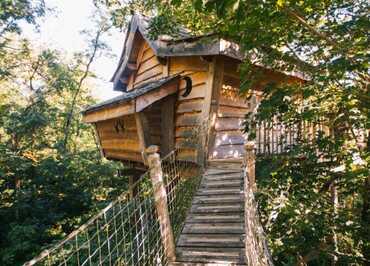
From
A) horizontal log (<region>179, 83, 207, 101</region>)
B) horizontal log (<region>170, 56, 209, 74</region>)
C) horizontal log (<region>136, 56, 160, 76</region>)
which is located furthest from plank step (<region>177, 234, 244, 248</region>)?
horizontal log (<region>136, 56, 160, 76</region>)

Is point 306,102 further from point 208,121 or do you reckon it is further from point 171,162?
point 171,162

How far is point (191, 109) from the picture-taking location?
6.27m

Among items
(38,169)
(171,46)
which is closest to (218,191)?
(171,46)

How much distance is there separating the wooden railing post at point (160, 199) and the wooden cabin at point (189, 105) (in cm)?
201

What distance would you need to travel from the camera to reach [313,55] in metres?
4.87

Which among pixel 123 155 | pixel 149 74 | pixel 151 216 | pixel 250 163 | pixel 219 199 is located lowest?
pixel 151 216

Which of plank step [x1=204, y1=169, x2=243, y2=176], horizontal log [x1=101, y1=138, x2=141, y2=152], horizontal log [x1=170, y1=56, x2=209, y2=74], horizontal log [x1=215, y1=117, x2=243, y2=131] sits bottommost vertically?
plank step [x1=204, y1=169, x2=243, y2=176]

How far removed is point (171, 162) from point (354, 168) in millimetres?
3049

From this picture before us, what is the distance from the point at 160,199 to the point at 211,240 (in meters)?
0.91

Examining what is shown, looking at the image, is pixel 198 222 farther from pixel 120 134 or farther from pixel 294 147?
pixel 120 134

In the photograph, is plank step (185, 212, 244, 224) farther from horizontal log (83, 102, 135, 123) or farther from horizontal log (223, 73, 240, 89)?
horizontal log (223, 73, 240, 89)

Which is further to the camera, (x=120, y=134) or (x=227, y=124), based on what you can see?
(x=120, y=134)

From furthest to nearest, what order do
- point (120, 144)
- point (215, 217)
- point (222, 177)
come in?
point (120, 144)
point (222, 177)
point (215, 217)

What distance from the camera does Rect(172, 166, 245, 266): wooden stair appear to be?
3.94 m
